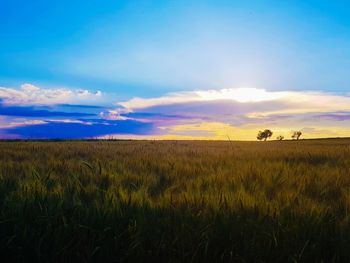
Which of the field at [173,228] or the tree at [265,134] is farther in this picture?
the tree at [265,134]

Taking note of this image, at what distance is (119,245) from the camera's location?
254 cm

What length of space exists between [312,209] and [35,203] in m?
2.28

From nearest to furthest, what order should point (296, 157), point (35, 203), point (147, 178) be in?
point (35, 203), point (147, 178), point (296, 157)

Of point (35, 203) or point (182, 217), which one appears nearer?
point (182, 217)

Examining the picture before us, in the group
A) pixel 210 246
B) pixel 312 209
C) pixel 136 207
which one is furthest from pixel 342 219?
pixel 136 207

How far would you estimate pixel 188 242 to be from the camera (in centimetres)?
251

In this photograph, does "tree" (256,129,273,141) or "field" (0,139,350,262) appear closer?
"field" (0,139,350,262)

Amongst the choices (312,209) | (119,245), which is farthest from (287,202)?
(119,245)

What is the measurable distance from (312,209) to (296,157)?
5.68m

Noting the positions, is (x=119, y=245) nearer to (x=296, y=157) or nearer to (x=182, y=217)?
(x=182, y=217)

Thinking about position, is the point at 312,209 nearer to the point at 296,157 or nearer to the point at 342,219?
the point at 342,219

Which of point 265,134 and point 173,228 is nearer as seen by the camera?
point 173,228

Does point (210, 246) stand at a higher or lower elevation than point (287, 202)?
lower

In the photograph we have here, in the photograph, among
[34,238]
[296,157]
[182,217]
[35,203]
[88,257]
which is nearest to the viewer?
[88,257]
